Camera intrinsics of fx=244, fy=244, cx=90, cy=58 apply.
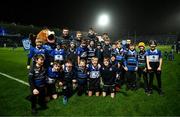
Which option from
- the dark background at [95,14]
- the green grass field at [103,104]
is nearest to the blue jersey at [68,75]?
the green grass field at [103,104]

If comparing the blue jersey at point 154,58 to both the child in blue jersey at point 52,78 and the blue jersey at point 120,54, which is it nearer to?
the blue jersey at point 120,54

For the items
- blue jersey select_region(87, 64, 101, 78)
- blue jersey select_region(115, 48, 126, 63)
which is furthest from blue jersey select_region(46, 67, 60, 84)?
blue jersey select_region(115, 48, 126, 63)

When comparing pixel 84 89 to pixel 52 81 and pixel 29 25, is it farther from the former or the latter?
pixel 29 25

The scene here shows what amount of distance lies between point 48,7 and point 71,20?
845 cm

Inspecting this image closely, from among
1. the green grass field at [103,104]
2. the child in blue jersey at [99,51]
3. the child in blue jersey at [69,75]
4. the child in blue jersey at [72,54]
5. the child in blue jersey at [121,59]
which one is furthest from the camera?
the child in blue jersey at [99,51]

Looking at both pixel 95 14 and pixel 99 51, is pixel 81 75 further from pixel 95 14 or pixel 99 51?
pixel 95 14

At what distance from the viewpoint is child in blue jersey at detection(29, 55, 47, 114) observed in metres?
7.32

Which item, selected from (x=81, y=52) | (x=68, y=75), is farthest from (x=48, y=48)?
(x=81, y=52)

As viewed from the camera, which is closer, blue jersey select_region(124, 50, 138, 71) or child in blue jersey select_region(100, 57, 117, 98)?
child in blue jersey select_region(100, 57, 117, 98)

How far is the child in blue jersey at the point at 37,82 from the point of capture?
7.32 m

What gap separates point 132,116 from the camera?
275 inches

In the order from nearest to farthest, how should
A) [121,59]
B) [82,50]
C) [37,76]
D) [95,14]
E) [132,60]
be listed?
[37,76]
[132,60]
[82,50]
[121,59]
[95,14]

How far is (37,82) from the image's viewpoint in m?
7.69

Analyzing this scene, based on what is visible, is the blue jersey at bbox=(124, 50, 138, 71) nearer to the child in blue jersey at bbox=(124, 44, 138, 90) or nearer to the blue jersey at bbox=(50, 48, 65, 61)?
the child in blue jersey at bbox=(124, 44, 138, 90)
